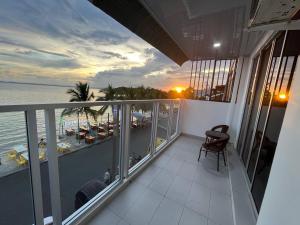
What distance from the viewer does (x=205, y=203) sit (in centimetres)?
186

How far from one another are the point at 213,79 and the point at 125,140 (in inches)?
160

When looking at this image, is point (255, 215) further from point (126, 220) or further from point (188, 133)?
point (188, 133)

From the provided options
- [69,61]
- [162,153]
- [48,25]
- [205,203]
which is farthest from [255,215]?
[69,61]

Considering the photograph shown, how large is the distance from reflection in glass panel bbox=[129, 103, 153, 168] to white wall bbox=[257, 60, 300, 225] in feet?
5.24

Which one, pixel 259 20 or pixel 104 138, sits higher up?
pixel 259 20

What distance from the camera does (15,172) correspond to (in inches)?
37.1

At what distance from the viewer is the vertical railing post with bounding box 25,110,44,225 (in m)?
0.90

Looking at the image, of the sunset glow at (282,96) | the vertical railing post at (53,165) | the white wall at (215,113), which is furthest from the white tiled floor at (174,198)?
the white wall at (215,113)

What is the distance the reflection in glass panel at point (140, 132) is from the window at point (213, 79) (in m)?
2.74

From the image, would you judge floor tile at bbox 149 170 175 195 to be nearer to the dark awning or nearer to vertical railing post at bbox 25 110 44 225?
vertical railing post at bbox 25 110 44 225

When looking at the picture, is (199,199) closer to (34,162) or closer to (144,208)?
(144,208)

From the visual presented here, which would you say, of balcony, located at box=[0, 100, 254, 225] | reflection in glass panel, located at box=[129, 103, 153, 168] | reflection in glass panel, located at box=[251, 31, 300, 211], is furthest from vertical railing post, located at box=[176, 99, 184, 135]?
reflection in glass panel, located at box=[251, 31, 300, 211]

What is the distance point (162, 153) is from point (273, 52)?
106 inches

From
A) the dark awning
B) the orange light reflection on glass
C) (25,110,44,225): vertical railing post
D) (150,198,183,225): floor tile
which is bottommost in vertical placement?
(150,198,183,225): floor tile
